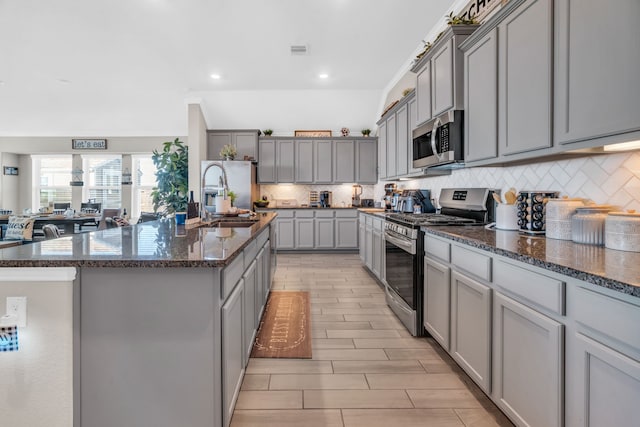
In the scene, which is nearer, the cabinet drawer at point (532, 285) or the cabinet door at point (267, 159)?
the cabinet drawer at point (532, 285)

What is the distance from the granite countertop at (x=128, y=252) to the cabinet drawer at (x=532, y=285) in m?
1.23

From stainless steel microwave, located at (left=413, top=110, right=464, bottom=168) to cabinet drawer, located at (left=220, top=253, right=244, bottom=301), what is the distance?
6.08ft

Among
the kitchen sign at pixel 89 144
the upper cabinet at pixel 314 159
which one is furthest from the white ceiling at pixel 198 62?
the upper cabinet at pixel 314 159

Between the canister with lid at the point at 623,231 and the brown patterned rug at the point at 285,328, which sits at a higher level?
the canister with lid at the point at 623,231

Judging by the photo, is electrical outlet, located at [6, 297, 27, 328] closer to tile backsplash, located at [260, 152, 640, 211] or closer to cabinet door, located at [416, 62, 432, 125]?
tile backsplash, located at [260, 152, 640, 211]

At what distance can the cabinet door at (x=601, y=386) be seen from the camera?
3.19 feet

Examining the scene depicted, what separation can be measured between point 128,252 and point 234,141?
5844 mm

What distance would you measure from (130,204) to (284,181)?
439 cm

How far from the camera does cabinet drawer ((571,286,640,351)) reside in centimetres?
96

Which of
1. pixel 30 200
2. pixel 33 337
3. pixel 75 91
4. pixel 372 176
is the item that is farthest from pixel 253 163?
pixel 30 200

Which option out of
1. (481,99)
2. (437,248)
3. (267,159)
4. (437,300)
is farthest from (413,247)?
(267,159)

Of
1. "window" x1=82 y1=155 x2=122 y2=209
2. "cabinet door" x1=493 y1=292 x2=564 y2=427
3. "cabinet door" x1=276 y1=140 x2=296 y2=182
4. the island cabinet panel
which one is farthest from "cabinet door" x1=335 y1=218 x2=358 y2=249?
"window" x1=82 y1=155 x2=122 y2=209

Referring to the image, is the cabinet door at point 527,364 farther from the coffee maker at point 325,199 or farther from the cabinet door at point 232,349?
the coffee maker at point 325,199

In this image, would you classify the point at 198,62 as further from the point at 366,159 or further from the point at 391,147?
the point at 366,159
